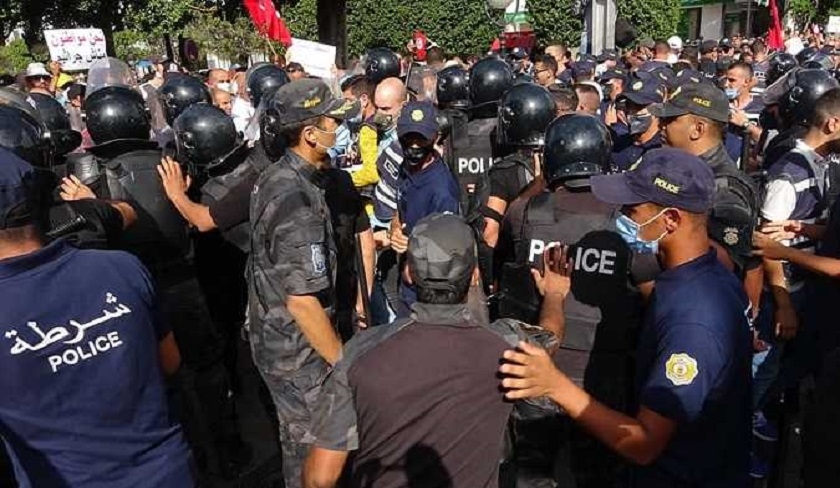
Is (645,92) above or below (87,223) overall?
above

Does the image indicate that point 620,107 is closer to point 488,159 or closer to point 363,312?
point 488,159

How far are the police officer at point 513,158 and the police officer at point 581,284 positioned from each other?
0.83 meters

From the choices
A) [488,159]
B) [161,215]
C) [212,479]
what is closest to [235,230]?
[161,215]

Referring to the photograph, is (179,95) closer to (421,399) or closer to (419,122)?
(419,122)

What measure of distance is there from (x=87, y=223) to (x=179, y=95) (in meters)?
3.52

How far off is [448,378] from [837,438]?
1037 millimetres

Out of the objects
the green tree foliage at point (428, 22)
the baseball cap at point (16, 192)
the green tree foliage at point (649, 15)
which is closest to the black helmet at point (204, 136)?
the baseball cap at point (16, 192)

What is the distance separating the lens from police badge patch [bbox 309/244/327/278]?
3289 mm

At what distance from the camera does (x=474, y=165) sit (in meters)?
6.12

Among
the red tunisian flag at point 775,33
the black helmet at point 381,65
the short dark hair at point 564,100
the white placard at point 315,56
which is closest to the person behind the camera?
the short dark hair at point 564,100

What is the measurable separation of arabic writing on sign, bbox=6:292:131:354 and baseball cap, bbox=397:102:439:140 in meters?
2.68

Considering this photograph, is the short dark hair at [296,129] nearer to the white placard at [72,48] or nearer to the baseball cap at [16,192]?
the baseball cap at [16,192]

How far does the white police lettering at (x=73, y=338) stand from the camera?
2291 millimetres

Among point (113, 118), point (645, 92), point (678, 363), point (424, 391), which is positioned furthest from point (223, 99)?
point (678, 363)
